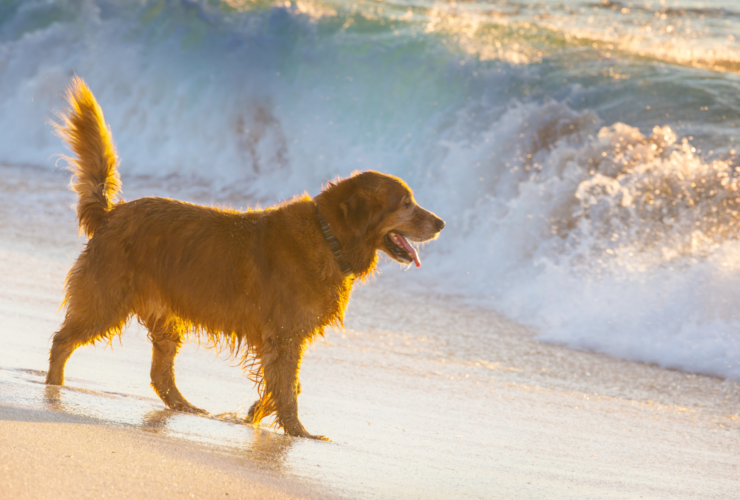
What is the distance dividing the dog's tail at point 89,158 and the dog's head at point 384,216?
4.34 ft

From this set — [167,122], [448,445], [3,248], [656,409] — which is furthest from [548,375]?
[167,122]

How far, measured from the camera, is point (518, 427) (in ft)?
15.4

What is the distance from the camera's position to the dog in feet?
13.7

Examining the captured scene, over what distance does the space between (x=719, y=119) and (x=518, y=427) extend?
8.01 meters

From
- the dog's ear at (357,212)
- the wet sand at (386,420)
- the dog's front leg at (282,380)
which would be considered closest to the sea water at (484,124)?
the wet sand at (386,420)

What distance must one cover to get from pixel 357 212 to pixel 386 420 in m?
1.21

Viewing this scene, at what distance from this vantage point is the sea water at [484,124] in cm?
814

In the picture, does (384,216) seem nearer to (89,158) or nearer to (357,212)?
(357,212)

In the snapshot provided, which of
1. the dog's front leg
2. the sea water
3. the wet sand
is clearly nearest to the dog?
the dog's front leg

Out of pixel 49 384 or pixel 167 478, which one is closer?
pixel 167 478

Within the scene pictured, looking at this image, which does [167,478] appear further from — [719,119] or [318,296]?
[719,119]

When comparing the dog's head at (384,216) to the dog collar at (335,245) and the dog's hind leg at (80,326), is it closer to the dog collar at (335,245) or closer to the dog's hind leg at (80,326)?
the dog collar at (335,245)

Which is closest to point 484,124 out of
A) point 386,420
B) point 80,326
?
point 386,420

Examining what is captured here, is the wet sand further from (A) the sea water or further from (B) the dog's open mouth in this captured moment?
(A) the sea water
